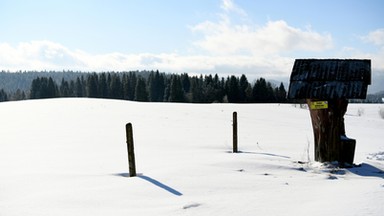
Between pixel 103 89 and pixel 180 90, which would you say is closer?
pixel 180 90

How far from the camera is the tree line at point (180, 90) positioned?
7831 centimetres

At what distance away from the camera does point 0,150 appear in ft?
31.4

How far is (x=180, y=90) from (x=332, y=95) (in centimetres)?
7077

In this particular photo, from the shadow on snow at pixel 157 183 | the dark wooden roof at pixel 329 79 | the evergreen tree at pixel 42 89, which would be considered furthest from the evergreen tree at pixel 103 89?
the shadow on snow at pixel 157 183

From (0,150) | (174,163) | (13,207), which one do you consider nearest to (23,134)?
(0,150)

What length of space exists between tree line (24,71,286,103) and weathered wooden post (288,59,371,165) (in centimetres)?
6459

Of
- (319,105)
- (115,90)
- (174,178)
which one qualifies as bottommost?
(115,90)

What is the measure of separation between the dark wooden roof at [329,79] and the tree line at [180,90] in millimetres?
64454

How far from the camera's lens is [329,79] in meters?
8.27

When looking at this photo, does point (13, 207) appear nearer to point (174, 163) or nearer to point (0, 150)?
point (174, 163)

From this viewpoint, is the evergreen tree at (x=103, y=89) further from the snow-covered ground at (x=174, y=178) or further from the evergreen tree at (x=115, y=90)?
the snow-covered ground at (x=174, y=178)

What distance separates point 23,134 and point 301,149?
10.4 meters

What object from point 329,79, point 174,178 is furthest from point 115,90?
point 174,178

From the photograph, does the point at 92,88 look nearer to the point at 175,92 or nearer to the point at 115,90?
the point at 115,90
